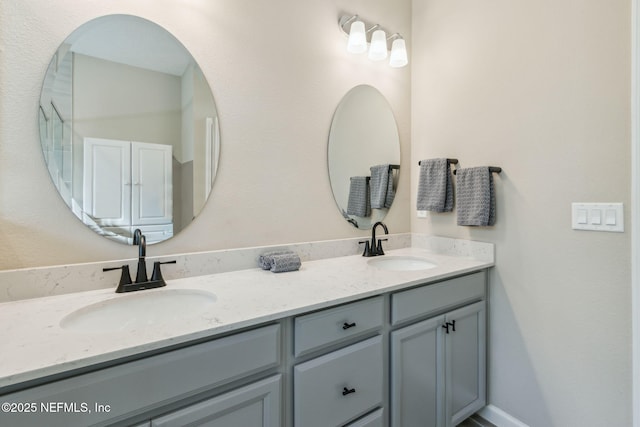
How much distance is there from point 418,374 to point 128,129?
165cm

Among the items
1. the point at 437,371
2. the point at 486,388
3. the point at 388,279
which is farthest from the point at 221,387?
the point at 486,388

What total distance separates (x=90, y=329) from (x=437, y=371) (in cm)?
144

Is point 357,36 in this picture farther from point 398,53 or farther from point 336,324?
point 336,324

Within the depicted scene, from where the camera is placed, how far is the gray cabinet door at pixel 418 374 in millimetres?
1269

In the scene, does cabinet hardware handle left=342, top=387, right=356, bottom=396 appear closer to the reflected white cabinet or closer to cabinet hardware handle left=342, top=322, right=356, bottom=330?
cabinet hardware handle left=342, top=322, right=356, bottom=330

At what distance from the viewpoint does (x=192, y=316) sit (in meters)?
0.91

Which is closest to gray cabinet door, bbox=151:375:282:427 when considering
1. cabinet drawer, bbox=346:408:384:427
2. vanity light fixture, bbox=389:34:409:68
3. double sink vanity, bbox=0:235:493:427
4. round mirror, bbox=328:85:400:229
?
double sink vanity, bbox=0:235:493:427

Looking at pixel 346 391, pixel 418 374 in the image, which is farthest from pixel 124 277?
pixel 418 374

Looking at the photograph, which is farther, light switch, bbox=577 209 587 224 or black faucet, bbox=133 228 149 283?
light switch, bbox=577 209 587 224

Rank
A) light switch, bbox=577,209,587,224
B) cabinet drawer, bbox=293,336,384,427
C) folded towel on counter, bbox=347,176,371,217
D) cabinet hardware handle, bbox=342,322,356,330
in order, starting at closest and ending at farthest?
cabinet drawer, bbox=293,336,384,427
cabinet hardware handle, bbox=342,322,356,330
light switch, bbox=577,209,587,224
folded towel on counter, bbox=347,176,371,217

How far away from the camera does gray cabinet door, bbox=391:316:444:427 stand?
4.16 feet

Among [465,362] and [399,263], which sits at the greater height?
[399,263]

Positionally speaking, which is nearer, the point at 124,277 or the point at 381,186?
the point at 124,277

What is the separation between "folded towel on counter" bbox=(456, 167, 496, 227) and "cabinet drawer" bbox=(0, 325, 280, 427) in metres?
1.27
